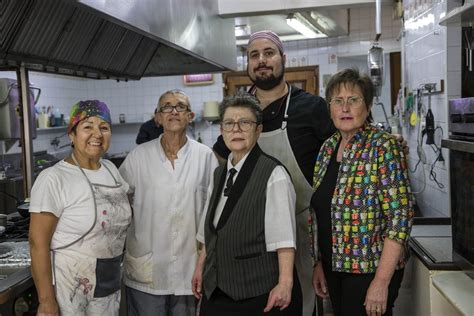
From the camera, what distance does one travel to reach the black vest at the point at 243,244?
1767 millimetres

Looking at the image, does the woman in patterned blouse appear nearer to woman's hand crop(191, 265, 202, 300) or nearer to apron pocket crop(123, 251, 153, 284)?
woman's hand crop(191, 265, 202, 300)

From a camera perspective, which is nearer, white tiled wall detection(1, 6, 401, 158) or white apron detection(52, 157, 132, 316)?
white apron detection(52, 157, 132, 316)

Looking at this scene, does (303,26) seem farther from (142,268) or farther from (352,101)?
(142,268)

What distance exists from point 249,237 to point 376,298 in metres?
0.49

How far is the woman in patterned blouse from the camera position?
5.40 ft

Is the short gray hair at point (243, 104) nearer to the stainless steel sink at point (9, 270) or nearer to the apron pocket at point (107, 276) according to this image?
the apron pocket at point (107, 276)

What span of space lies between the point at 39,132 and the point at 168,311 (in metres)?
4.50

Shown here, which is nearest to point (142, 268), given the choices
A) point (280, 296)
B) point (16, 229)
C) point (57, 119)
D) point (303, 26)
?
point (280, 296)

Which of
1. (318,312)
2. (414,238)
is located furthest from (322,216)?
(318,312)

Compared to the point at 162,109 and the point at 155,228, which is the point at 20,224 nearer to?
the point at 155,228

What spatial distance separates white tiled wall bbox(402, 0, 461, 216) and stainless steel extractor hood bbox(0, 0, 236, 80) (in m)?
1.36

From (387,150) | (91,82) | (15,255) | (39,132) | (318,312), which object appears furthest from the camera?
(91,82)

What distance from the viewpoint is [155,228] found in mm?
2102

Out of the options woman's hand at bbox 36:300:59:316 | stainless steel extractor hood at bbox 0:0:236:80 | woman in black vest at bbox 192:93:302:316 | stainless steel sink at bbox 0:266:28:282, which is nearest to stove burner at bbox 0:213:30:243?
stainless steel sink at bbox 0:266:28:282
